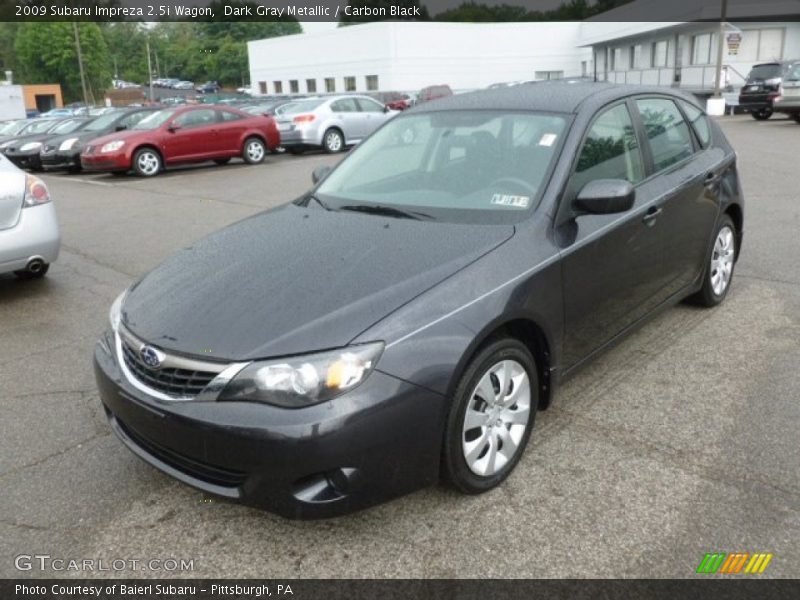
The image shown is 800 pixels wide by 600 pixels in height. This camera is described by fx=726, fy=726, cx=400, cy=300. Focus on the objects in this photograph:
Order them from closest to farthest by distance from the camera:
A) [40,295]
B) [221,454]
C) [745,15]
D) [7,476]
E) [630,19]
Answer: [221,454], [7,476], [40,295], [745,15], [630,19]

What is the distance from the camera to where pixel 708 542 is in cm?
273

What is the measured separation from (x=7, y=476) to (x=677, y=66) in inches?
1596

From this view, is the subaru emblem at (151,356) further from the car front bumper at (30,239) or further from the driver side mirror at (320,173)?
the car front bumper at (30,239)

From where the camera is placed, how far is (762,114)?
2405 cm

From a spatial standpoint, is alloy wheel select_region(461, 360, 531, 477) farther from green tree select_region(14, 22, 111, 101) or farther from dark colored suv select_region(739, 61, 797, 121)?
green tree select_region(14, 22, 111, 101)

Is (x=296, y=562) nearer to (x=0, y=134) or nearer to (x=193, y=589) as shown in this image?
(x=193, y=589)

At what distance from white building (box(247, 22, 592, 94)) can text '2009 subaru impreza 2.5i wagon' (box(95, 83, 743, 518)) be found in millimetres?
49719

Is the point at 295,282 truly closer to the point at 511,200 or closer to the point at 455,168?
the point at 511,200

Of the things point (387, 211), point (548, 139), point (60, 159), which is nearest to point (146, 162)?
point (60, 159)

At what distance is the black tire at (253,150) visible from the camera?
17.3m

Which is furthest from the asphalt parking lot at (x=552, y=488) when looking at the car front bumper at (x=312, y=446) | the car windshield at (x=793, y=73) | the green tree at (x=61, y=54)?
the green tree at (x=61, y=54)

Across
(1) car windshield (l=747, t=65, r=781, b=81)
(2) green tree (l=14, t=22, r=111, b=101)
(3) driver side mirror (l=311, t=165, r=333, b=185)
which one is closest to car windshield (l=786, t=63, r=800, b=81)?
(1) car windshield (l=747, t=65, r=781, b=81)

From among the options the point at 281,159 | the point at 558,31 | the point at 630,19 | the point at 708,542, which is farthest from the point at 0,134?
the point at 558,31

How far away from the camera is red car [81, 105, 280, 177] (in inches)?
610
